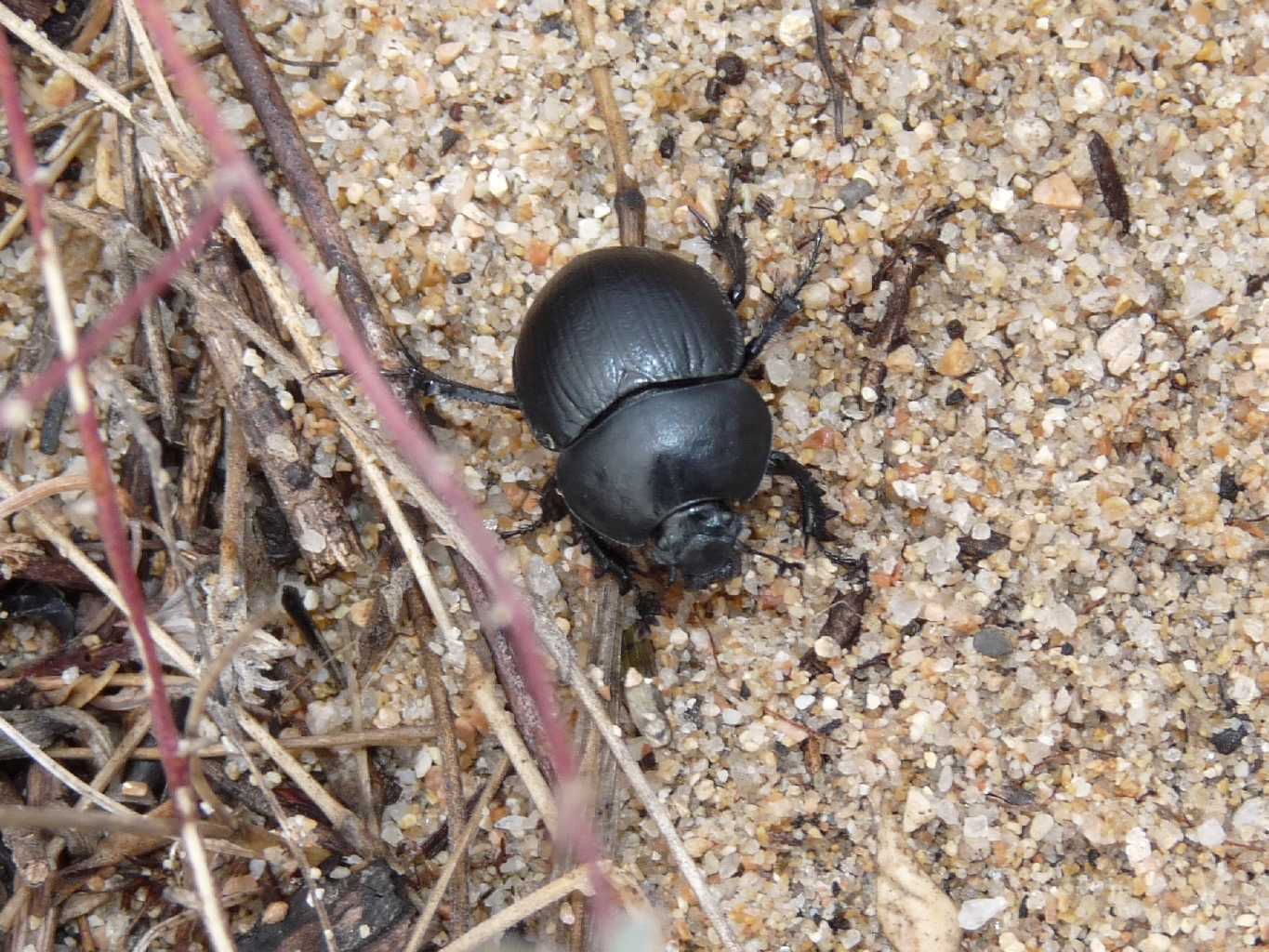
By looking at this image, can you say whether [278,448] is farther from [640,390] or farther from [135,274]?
[640,390]

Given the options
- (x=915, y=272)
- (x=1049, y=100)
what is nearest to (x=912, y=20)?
(x=1049, y=100)

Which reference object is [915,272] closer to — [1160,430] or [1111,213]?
[1111,213]

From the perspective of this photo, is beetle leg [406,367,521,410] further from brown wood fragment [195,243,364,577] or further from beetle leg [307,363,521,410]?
brown wood fragment [195,243,364,577]

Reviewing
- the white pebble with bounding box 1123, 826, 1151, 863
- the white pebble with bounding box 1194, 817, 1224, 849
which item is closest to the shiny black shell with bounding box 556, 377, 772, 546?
the white pebble with bounding box 1123, 826, 1151, 863

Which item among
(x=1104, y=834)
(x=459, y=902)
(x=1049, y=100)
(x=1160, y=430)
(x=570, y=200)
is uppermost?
(x=570, y=200)

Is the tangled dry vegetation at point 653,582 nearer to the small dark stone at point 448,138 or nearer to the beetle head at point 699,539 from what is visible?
the small dark stone at point 448,138

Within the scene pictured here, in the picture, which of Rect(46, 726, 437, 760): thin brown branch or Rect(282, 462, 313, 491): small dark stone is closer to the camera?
Rect(46, 726, 437, 760): thin brown branch
